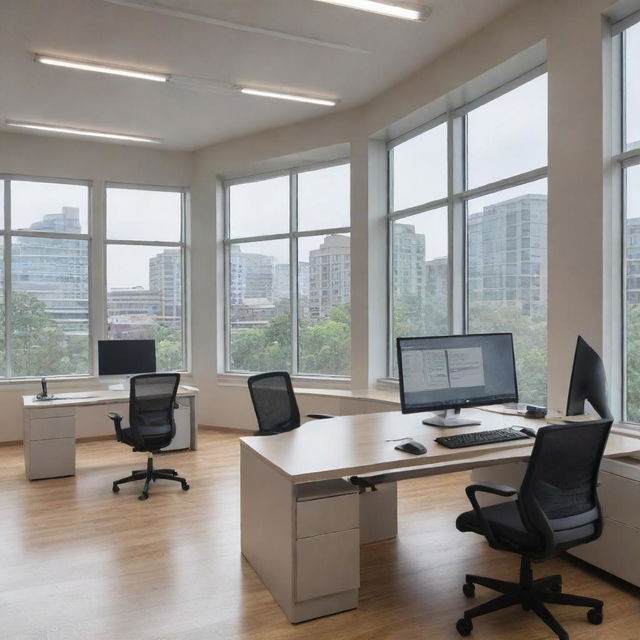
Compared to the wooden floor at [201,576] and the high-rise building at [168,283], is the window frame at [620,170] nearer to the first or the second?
the wooden floor at [201,576]

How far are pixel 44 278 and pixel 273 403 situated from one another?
4307 millimetres

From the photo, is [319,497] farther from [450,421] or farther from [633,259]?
[633,259]

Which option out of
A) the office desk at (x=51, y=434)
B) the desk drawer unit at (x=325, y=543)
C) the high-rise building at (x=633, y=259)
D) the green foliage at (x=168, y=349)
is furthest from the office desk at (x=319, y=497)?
the green foliage at (x=168, y=349)

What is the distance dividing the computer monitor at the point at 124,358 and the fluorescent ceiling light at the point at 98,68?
2610 millimetres

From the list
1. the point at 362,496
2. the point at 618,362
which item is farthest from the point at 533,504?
the point at 618,362

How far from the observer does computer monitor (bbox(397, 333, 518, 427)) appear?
3.12 m

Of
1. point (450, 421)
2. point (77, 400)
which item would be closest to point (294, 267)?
point (77, 400)

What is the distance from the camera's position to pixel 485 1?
4023mm

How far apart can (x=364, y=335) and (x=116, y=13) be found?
3.72 meters

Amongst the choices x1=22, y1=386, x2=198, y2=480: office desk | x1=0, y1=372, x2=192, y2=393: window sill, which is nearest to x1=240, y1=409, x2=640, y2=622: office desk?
x1=22, y1=386, x2=198, y2=480: office desk

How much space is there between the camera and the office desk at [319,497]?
2607mm

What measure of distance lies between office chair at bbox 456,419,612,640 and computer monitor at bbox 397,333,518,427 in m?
0.69

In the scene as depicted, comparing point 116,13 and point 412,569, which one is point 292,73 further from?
point 412,569

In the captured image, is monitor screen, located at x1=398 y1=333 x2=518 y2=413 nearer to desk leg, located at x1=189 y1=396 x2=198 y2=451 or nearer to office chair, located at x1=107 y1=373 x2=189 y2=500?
office chair, located at x1=107 y1=373 x2=189 y2=500
